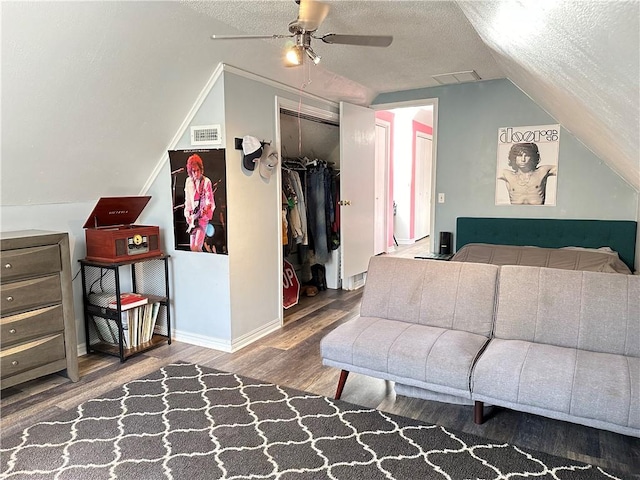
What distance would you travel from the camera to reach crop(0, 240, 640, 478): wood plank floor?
220 centimetres

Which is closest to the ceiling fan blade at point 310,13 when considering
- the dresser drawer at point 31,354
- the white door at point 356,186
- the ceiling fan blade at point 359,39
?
the ceiling fan blade at point 359,39

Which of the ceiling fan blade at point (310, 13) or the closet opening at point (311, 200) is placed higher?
the ceiling fan blade at point (310, 13)

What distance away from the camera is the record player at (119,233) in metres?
3.19

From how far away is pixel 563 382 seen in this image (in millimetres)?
2023

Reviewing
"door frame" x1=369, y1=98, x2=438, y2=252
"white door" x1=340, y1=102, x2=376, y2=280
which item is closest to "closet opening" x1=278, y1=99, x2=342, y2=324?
"white door" x1=340, y1=102, x2=376, y2=280

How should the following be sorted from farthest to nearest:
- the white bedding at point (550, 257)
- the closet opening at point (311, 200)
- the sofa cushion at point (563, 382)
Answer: the closet opening at point (311, 200) → the white bedding at point (550, 257) → the sofa cushion at point (563, 382)

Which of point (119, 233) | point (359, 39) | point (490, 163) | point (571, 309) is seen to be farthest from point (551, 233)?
point (119, 233)

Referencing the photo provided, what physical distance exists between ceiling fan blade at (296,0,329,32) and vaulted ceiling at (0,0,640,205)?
12cm

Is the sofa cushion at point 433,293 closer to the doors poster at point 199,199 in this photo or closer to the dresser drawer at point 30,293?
the doors poster at point 199,199

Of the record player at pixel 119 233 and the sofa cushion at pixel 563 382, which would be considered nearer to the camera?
the sofa cushion at pixel 563 382

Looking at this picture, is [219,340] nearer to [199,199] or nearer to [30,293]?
[199,199]

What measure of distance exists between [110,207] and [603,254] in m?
4.05

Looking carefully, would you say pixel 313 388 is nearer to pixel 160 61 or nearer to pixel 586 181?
pixel 160 61

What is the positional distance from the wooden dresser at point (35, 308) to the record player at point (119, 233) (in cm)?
38
